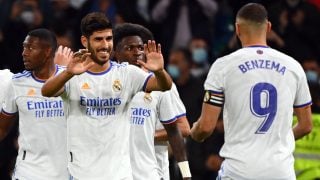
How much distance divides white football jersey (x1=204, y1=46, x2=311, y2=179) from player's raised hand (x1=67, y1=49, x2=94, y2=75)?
916 mm

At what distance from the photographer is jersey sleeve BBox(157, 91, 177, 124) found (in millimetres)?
10656

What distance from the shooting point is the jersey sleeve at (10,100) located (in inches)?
413

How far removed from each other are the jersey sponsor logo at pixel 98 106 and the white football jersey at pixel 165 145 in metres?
1.37

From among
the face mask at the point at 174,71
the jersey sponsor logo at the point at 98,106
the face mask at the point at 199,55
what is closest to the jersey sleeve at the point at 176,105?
the jersey sponsor logo at the point at 98,106

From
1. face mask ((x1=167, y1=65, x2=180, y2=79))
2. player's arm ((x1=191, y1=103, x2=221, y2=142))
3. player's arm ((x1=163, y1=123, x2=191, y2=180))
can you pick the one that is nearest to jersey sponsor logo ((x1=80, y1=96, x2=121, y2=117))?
player's arm ((x1=191, y1=103, x2=221, y2=142))

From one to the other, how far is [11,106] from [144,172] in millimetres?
1279

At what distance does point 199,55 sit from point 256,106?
266 inches

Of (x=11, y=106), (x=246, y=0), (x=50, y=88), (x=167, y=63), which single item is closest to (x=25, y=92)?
(x=11, y=106)

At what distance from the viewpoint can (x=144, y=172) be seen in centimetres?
1077

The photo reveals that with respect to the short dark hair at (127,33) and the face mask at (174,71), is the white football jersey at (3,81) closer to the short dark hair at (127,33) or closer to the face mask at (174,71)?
the short dark hair at (127,33)

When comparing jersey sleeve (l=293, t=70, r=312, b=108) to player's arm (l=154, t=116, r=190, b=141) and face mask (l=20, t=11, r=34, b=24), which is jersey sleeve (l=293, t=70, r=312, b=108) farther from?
face mask (l=20, t=11, r=34, b=24)

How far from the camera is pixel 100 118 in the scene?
376 inches

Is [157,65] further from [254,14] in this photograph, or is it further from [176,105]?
[176,105]

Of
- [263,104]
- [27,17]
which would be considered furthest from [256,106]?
[27,17]
